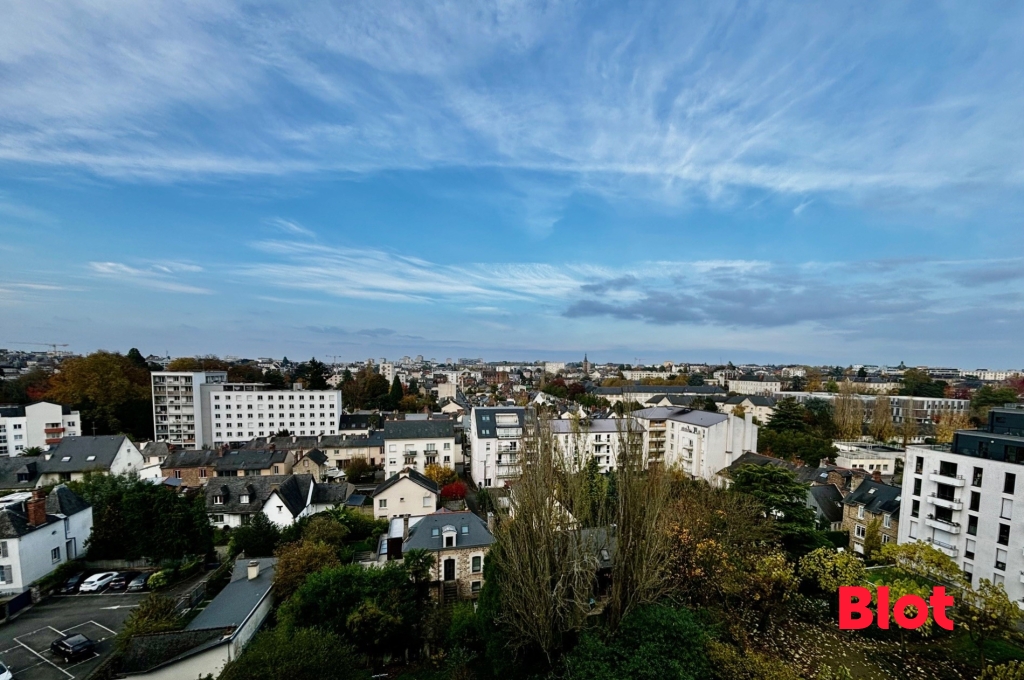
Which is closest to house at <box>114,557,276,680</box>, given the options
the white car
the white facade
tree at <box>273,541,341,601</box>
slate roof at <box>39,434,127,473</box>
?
tree at <box>273,541,341,601</box>

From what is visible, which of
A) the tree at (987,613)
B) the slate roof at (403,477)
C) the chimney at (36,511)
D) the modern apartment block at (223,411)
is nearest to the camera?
the tree at (987,613)

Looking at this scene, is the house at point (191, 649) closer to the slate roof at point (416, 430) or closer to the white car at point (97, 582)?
the white car at point (97, 582)

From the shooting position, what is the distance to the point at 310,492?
31.4 metres

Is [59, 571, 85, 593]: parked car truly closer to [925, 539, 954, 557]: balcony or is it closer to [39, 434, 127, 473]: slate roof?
[39, 434, 127, 473]: slate roof

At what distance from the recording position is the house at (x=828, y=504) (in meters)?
30.5

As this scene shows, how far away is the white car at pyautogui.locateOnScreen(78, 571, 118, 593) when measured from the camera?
21.8 meters

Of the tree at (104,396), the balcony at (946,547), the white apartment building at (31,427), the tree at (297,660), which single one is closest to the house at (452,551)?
the tree at (297,660)

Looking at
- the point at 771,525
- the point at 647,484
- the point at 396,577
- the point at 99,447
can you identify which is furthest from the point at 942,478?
the point at 99,447

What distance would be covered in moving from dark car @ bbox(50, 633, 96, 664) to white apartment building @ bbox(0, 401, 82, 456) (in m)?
41.4

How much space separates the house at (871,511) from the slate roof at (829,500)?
0.84 meters

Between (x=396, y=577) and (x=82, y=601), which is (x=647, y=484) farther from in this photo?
(x=82, y=601)

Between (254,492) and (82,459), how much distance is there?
1867 cm

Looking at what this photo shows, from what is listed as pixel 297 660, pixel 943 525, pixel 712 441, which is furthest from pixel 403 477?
pixel 943 525

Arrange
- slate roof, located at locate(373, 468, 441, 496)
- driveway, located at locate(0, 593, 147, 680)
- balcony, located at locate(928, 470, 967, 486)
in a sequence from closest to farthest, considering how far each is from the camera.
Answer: driveway, located at locate(0, 593, 147, 680)
balcony, located at locate(928, 470, 967, 486)
slate roof, located at locate(373, 468, 441, 496)
